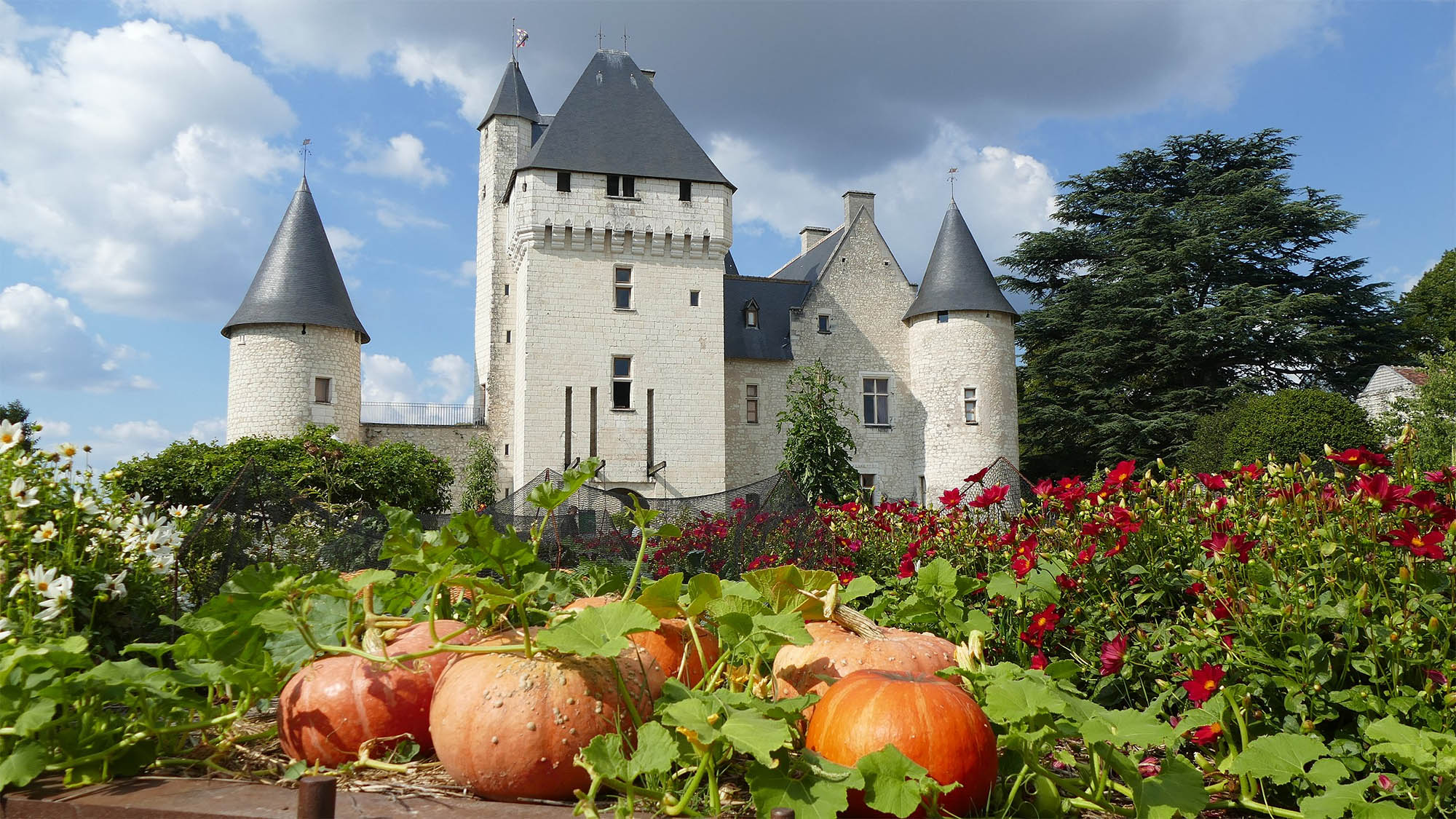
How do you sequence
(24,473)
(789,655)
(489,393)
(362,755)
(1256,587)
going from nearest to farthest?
1. (362,755)
2. (789,655)
3. (1256,587)
4. (24,473)
5. (489,393)

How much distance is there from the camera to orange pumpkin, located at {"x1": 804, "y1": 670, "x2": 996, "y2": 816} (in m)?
1.69

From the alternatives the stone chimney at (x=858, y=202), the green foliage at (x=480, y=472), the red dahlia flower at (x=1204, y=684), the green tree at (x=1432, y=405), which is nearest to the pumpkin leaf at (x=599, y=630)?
the red dahlia flower at (x=1204, y=684)

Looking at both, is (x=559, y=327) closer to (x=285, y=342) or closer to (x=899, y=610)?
(x=285, y=342)

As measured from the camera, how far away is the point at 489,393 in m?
26.9

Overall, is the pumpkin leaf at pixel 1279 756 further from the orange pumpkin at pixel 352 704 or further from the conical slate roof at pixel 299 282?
the conical slate roof at pixel 299 282

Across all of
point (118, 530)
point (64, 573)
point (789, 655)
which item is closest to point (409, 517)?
point (789, 655)

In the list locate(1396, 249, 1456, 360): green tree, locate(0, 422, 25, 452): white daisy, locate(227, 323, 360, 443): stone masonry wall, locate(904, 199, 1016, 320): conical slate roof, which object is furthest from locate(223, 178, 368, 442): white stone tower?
locate(1396, 249, 1456, 360): green tree

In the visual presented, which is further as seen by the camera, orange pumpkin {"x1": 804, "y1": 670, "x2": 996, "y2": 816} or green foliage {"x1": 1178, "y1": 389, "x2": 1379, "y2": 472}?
green foliage {"x1": 1178, "y1": 389, "x2": 1379, "y2": 472}

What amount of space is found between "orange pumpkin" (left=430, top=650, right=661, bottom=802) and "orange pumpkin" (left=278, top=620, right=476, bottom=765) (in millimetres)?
146

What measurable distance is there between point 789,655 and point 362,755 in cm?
86

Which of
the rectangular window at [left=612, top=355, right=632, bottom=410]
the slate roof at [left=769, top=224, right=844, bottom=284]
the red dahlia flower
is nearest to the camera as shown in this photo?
the red dahlia flower

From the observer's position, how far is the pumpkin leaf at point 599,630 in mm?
1571

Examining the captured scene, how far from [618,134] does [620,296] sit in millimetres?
4158

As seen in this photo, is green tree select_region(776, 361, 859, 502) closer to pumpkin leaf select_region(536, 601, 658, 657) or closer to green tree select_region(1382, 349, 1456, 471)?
green tree select_region(1382, 349, 1456, 471)
